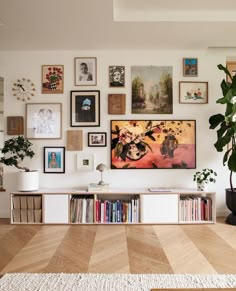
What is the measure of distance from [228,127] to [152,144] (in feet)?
3.57

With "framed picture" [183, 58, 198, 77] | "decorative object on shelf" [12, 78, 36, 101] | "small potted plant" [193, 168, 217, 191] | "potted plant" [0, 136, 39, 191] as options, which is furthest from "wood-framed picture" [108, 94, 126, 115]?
"small potted plant" [193, 168, 217, 191]

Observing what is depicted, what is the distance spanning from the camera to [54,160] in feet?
13.5

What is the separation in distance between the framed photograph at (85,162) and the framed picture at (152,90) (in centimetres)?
96

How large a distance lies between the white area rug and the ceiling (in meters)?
2.58

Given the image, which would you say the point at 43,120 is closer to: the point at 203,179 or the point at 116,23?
the point at 116,23

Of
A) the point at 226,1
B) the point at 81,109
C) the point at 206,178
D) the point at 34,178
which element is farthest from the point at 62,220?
the point at 226,1

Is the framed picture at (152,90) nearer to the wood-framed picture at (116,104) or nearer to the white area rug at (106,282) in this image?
the wood-framed picture at (116,104)

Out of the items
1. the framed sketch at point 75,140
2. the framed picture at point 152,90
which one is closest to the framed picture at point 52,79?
the framed sketch at point 75,140

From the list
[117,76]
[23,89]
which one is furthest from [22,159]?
[117,76]

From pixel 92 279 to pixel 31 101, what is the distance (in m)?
2.84

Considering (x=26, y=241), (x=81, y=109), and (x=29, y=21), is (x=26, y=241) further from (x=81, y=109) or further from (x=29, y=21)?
(x=29, y=21)

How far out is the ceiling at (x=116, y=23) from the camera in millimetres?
2932

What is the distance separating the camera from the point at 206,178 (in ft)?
12.7

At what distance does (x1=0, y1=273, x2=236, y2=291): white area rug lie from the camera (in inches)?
82.0
